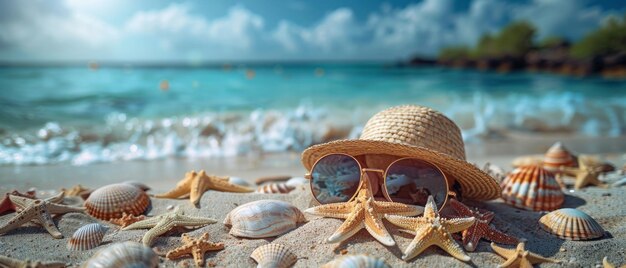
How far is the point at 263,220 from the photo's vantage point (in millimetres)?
2908

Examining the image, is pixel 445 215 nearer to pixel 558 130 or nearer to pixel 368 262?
pixel 368 262

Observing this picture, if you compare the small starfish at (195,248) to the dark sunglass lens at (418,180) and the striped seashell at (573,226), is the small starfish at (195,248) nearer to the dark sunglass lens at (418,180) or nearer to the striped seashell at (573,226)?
the dark sunglass lens at (418,180)

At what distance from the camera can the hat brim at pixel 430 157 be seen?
2939 mm

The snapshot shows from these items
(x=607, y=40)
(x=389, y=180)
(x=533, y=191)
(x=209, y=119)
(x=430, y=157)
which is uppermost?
(x=607, y=40)

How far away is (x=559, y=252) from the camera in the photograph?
9.34ft

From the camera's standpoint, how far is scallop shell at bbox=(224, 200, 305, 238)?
289cm

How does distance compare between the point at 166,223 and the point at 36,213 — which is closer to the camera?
the point at 166,223

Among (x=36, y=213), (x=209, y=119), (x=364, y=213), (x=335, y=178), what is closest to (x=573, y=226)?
(x=364, y=213)

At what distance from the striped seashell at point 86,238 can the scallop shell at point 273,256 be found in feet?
3.42

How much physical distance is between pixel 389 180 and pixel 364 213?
0.44 meters

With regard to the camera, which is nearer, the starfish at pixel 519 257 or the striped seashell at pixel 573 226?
the starfish at pixel 519 257

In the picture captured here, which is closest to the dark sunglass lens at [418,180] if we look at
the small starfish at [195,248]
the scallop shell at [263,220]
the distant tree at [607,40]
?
the scallop shell at [263,220]

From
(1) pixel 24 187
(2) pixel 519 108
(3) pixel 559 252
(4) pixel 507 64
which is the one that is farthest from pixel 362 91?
(4) pixel 507 64

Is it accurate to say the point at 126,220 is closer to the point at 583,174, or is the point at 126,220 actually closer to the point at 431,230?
the point at 431,230
